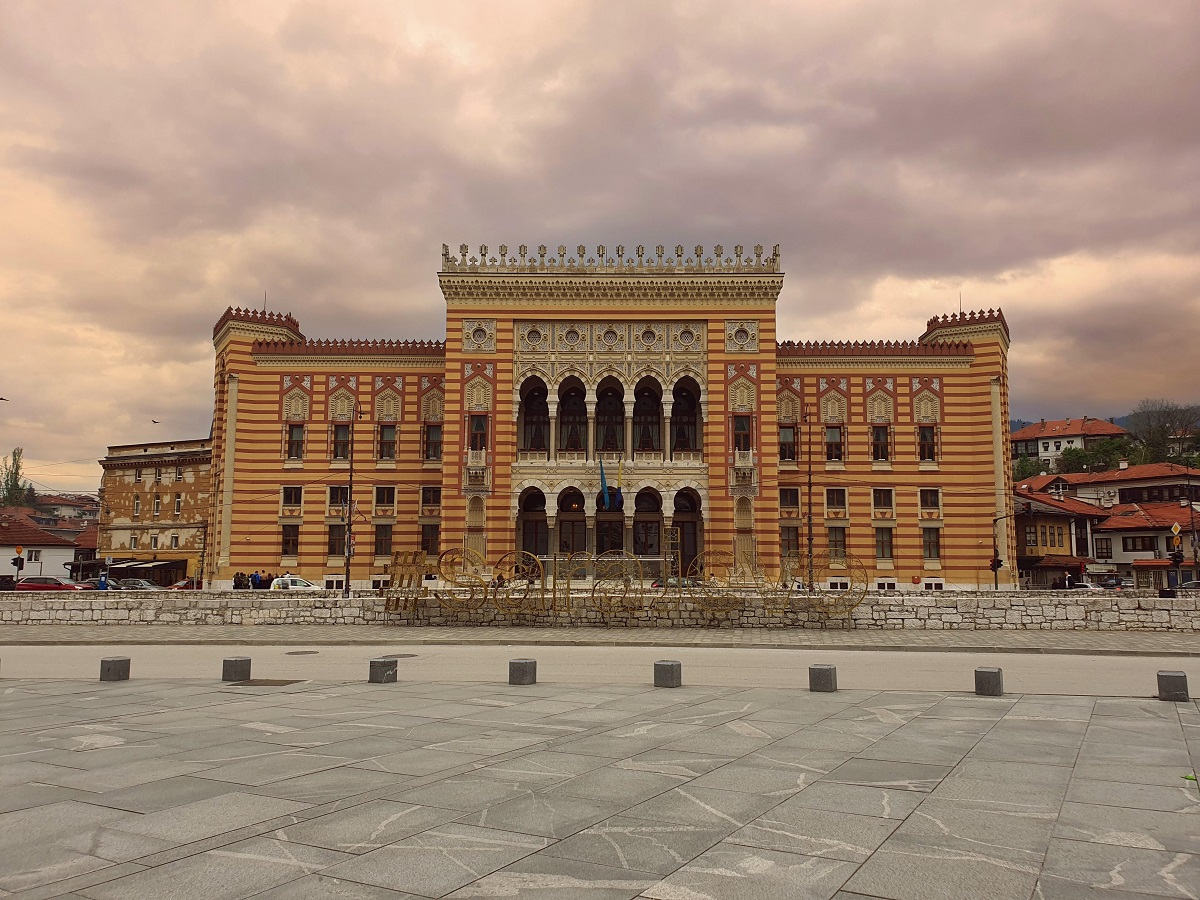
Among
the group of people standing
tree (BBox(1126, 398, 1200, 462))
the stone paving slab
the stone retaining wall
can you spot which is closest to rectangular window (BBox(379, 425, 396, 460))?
the group of people standing

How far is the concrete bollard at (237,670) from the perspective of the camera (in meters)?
16.1

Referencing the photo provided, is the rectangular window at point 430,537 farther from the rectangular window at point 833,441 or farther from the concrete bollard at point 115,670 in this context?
the concrete bollard at point 115,670

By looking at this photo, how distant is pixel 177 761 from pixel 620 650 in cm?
1401

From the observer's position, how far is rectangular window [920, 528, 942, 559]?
47.2 meters

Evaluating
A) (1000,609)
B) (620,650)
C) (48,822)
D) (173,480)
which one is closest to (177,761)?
(48,822)

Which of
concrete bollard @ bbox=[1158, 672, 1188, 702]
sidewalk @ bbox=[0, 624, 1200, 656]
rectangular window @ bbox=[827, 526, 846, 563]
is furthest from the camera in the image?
rectangular window @ bbox=[827, 526, 846, 563]

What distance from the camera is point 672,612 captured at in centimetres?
2748

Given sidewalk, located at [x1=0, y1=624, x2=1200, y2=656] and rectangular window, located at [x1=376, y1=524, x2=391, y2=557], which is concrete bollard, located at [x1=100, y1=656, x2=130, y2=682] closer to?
sidewalk, located at [x1=0, y1=624, x2=1200, y2=656]

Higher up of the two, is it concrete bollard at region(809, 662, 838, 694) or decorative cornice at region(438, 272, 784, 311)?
decorative cornice at region(438, 272, 784, 311)

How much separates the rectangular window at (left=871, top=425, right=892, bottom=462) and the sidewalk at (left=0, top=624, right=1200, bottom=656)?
23.2m

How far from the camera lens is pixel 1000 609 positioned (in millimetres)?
26203

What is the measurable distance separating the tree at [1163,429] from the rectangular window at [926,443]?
6871cm

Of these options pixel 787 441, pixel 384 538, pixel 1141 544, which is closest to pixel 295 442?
pixel 384 538

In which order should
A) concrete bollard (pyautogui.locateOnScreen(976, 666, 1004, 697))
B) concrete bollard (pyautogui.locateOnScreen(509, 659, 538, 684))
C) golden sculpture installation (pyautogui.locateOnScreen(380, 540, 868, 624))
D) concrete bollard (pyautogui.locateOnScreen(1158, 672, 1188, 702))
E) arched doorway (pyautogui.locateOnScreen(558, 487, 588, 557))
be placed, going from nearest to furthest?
concrete bollard (pyautogui.locateOnScreen(1158, 672, 1188, 702)), concrete bollard (pyautogui.locateOnScreen(976, 666, 1004, 697)), concrete bollard (pyautogui.locateOnScreen(509, 659, 538, 684)), golden sculpture installation (pyautogui.locateOnScreen(380, 540, 868, 624)), arched doorway (pyautogui.locateOnScreen(558, 487, 588, 557))
